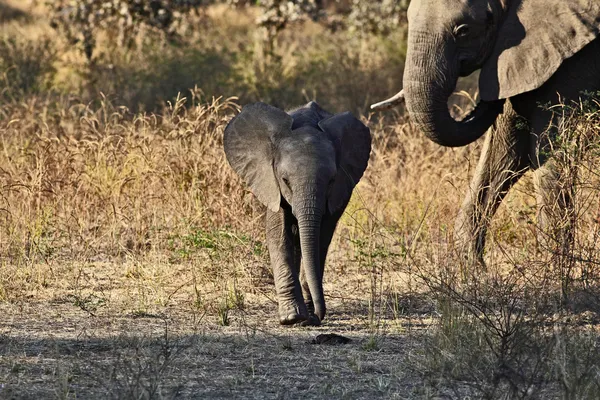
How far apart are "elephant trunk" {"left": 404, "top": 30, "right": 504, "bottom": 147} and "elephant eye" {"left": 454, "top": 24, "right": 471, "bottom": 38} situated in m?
0.10

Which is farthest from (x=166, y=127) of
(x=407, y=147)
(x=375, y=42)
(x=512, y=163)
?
(x=375, y=42)

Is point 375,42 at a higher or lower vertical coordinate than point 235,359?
higher

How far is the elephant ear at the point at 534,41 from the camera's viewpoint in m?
8.37

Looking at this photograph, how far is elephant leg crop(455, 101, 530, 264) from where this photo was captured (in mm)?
8430

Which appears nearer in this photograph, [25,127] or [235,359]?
[235,359]

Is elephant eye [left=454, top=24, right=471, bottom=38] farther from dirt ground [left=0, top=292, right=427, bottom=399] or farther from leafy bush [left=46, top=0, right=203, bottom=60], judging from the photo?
leafy bush [left=46, top=0, right=203, bottom=60]

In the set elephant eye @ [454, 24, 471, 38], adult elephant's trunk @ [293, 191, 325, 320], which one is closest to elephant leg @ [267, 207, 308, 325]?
adult elephant's trunk @ [293, 191, 325, 320]

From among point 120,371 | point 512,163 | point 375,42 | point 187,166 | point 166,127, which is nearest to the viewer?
point 120,371

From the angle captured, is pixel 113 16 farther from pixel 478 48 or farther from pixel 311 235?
pixel 311 235

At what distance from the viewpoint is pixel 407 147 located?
10.7 m

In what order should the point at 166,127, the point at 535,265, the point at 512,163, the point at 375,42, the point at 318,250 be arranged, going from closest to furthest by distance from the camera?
the point at 318,250 → the point at 535,265 → the point at 512,163 → the point at 166,127 → the point at 375,42

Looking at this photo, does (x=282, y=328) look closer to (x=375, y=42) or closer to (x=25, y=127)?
(x=25, y=127)

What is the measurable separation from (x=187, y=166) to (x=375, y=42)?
801 cm

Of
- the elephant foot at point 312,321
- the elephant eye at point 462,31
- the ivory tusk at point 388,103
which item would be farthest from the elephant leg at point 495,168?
the elephant foot at point 312,321
